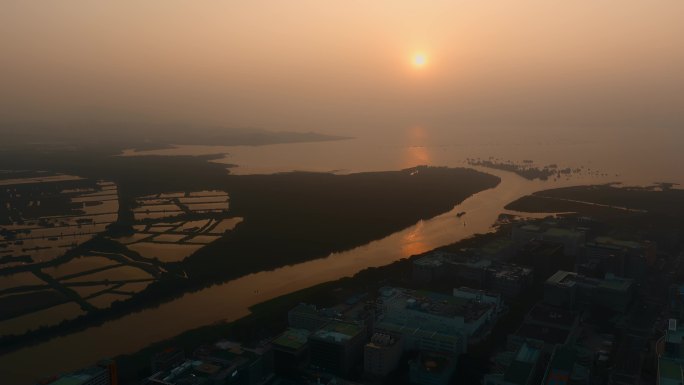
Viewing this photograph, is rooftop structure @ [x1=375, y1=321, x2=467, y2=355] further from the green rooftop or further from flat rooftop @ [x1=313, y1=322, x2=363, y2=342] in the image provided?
the green rooftop

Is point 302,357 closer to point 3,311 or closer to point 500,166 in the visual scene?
Result: point 3,311

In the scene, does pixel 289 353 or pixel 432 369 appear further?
pixel 289 353

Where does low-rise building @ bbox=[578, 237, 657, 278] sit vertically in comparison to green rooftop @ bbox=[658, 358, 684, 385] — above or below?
above

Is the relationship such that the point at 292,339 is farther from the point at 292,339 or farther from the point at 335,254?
the point at 335,254

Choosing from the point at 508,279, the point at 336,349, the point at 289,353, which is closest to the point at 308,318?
the point at 289,353

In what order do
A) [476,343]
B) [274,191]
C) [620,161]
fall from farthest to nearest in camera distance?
1. [620,161]
2. [274,191]
3. [476,343]

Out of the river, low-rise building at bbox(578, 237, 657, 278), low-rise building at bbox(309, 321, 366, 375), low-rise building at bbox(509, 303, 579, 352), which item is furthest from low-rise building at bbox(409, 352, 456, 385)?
low-rise building at bbox(578, 237, 657, 278)

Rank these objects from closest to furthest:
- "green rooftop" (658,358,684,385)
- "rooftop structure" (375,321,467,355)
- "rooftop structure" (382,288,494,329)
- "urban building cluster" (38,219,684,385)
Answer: "green rooftop" (658,358,684,385), "urban building cluster" (38,219,684,385), "rooftop structure" (375,321,467,355), "rooftop structure" (382,288,494,329)

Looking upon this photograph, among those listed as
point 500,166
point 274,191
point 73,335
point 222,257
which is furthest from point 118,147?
point 73,335

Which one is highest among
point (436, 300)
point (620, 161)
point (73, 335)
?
point (620, 161)
